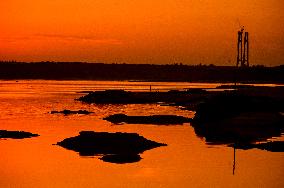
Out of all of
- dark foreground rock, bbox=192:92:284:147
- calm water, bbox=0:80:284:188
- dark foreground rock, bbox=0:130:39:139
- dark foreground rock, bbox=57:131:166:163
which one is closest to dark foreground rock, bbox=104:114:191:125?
dark foreground rock, bbox=192:92:284:147

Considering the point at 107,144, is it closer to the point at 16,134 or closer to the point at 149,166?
the point at 149,166

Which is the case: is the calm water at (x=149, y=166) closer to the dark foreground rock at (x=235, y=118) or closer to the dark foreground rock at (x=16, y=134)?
the dark foreground rock at (x=16, y=134)

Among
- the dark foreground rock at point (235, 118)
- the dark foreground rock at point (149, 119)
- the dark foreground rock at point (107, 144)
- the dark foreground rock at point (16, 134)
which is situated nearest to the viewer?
the dark foreground rock at point (107, 144)

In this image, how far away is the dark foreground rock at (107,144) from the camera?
34.3m

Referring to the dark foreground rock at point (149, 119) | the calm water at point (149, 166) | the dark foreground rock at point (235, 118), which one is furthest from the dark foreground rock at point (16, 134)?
the dark foreground rock at point (235, 118)

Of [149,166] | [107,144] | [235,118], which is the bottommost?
[149,166]

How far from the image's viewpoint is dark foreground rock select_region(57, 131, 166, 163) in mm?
34312

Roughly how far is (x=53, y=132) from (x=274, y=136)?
16.3 metres

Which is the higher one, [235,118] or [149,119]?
[235,118]

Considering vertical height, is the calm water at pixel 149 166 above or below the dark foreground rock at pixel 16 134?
below

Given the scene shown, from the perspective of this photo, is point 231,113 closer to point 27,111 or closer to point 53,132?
point 53,132

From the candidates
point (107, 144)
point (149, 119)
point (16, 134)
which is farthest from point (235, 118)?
point (16, 134)

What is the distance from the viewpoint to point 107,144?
3547cm

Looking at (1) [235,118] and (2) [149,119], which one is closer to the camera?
(1) [235,118]
